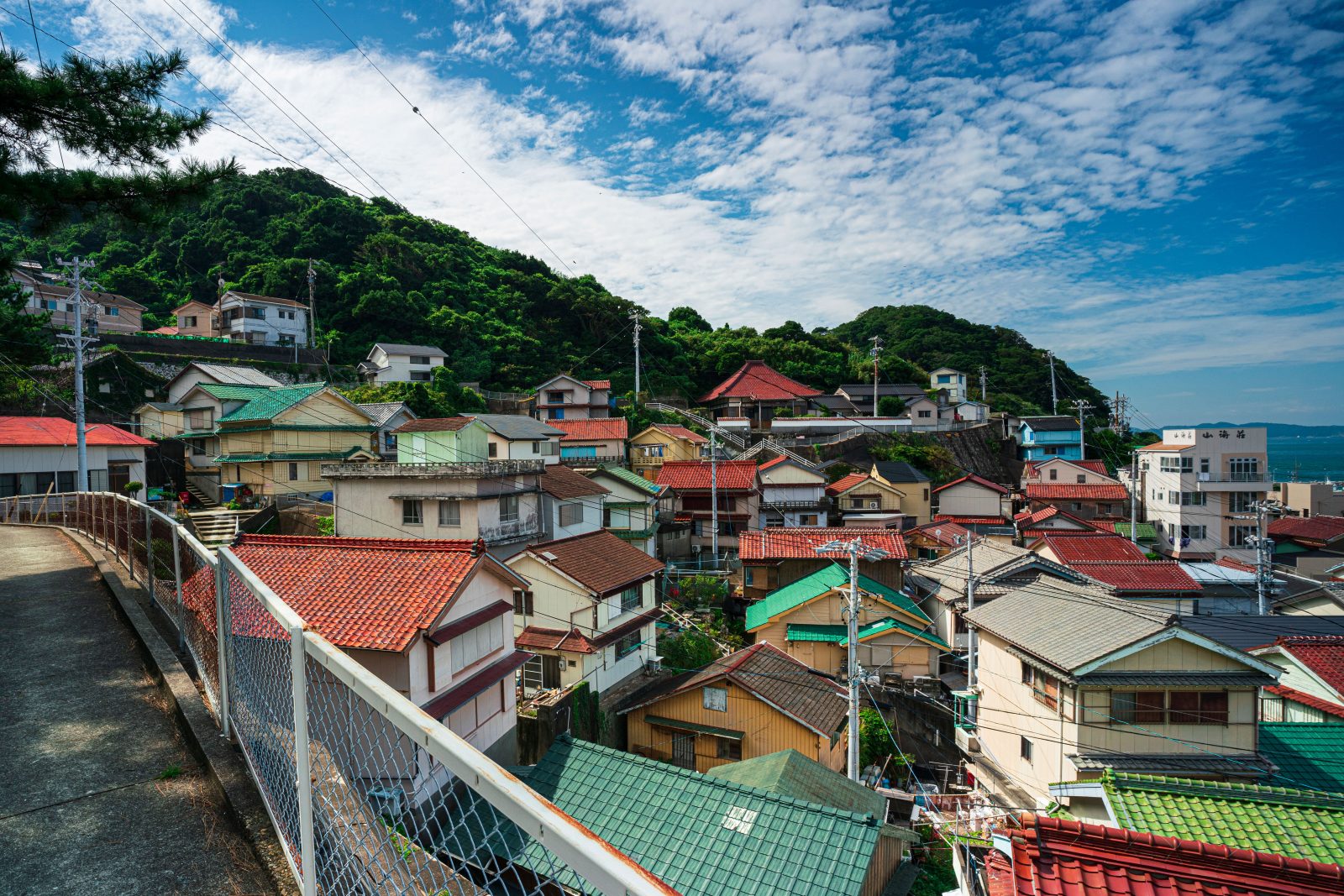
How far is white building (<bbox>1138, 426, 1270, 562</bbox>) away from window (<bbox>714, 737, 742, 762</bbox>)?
3327cm

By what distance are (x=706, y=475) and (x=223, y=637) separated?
28.9m

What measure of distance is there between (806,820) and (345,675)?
9.30 metres

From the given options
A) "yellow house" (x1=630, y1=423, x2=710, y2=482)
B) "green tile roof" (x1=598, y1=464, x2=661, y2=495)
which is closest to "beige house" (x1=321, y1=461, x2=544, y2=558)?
"green tile roof" (x1=598, y1=464, x2=661, y2=495)

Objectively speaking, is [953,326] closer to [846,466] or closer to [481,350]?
[846,466]

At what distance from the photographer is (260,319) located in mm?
43969

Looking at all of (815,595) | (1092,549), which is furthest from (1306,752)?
(1092,549)

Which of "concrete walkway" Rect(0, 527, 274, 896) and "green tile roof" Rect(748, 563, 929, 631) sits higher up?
"concrete walkway" Rect(0, 527, 274, 896)

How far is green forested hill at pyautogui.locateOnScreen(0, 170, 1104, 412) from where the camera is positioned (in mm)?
46406

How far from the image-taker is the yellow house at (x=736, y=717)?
619 inches

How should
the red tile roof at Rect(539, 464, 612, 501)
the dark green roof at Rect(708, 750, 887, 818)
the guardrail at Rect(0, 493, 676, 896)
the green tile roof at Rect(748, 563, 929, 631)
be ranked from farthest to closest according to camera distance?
the red tile roof at Rect(539, 464, 612, 501), the green tile roof at Rect(748, 563, 929, 631), the dark green roof at Rect(708, 750, 887, 818), the guardrail at Rect(0, 493, 676, 896)

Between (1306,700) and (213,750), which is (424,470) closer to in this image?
(213,750)

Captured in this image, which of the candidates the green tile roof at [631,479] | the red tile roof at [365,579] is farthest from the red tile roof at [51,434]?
the green tile roof at [631,479]

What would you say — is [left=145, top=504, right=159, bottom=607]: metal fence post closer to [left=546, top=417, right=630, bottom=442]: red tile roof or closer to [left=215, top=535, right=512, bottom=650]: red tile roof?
[left=215, top=535, right=512, bottom=650]: red tile roof

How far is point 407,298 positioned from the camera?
153 feet
